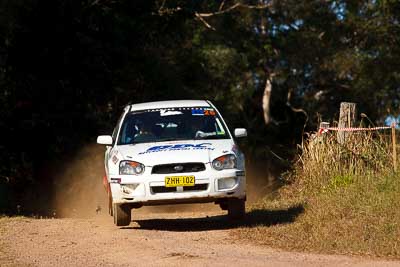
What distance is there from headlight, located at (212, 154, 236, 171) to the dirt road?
84cm

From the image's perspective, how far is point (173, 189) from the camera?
1188 cm

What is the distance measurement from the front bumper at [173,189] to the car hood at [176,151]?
7.8 inches

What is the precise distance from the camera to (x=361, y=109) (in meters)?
38.2

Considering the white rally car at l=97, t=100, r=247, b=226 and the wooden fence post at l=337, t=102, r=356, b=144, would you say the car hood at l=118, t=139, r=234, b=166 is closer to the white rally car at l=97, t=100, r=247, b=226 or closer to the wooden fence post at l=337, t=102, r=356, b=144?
the white rally car at l=97, t=100, r=247, b=226

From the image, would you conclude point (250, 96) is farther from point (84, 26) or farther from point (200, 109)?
point (200, 109)

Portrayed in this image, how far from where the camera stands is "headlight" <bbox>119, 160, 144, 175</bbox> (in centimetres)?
1196

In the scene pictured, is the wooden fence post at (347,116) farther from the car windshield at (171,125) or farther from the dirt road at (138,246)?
the dirt road at (138,246)

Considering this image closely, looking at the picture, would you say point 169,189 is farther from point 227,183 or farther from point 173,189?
point 227,183

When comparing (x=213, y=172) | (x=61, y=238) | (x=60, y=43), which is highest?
(x=60, y=43)

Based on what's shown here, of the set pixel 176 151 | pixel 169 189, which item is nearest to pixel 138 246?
pixel 169 189

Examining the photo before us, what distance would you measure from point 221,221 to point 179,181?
178cm

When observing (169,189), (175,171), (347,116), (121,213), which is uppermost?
(347,116)

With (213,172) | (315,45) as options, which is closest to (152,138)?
(213,172)

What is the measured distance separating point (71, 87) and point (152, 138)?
1057 cm
